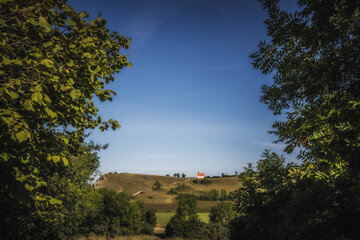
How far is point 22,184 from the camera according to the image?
13.9 ft

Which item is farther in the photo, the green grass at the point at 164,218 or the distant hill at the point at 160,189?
the distant hill at the point at 160,189

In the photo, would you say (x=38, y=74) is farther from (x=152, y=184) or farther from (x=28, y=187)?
(x=152, y=184)

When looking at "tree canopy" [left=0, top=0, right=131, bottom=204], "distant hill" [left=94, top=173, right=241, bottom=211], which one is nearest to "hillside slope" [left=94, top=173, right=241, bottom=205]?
"distant hill" [left=94, top=173, right=241, bottom=211]

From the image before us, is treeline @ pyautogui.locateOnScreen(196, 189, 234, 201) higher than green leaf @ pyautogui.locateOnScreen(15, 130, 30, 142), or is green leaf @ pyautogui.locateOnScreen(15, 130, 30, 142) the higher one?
green leaf @ pyautogui.locateOnScreen(15, 130, 30, 142)

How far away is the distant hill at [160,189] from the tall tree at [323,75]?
357ft

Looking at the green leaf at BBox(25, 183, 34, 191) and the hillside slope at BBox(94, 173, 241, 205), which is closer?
the green leaf at BBox(25, 183, 34, 191)

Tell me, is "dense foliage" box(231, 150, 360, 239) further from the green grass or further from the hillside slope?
the hillside slope

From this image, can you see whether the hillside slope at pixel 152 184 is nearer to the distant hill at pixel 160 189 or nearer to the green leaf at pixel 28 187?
the distant hill at pixel 160 189

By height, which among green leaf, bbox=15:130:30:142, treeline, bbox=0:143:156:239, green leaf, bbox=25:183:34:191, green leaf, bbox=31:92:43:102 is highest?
green leaf, bbox=31:92:43:102

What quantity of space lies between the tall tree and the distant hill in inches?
4283

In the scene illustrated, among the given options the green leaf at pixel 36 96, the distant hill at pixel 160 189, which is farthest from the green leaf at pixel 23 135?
the distant hill at pixel 160 189

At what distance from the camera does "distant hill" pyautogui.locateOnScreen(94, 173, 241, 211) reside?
366 ft

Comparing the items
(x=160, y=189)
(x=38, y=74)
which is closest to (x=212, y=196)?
(x=160, y=189)

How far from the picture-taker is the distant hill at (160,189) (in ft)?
366
